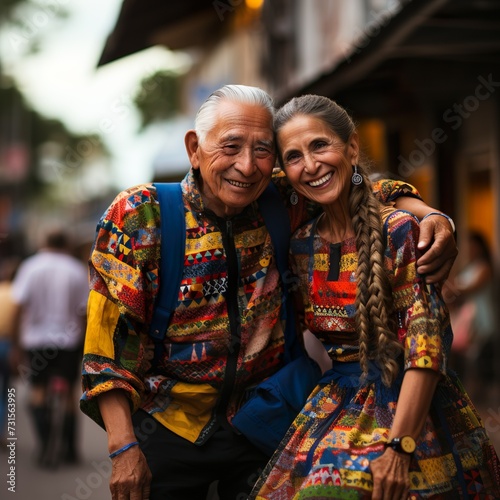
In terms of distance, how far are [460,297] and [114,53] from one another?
329 inches

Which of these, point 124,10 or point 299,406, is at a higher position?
point 124,10

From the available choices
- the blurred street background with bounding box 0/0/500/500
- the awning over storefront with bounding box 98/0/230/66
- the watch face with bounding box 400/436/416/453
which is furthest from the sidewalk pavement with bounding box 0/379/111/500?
the awning over storefront with bounding box 98/0/230/66

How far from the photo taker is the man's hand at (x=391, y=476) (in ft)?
9.71

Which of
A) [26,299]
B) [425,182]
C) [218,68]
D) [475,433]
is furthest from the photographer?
[218,68]

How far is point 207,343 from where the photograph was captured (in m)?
3.46

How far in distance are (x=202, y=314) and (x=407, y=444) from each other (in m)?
0.91

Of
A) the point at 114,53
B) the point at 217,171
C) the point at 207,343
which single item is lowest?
the point at 207,343

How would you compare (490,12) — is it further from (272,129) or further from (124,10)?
(124,10)

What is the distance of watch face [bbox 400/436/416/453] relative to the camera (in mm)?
2965

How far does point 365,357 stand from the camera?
3.14 m

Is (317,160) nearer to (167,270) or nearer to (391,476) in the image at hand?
(167,270)

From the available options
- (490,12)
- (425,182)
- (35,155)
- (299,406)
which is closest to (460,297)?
(425,182)

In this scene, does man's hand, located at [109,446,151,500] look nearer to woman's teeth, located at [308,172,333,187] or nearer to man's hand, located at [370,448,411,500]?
man's hand, located at [370,448,411,500]

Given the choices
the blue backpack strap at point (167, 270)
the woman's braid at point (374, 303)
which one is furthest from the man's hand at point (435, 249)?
the blue backpack strap at point (167, 270)
